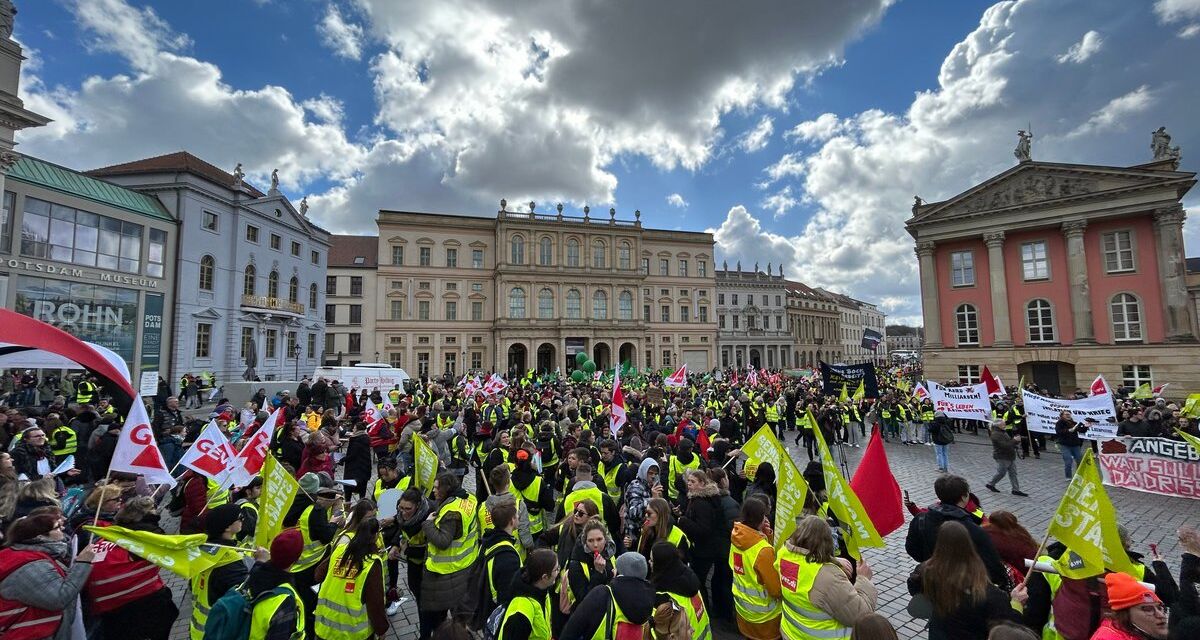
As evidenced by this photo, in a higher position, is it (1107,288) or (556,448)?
(1107,288)

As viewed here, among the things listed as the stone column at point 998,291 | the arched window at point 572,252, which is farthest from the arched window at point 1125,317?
the arched window at point 572,252

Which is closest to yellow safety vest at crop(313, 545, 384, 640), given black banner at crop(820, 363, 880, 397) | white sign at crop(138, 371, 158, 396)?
black banner at crop(820, 363, 880, 397)

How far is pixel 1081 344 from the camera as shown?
971 inches

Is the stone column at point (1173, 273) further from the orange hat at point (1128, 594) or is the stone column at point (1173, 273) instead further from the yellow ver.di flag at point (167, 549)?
the yellow ver.di flag at point (167, 549)

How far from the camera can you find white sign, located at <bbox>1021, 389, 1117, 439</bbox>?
1103 cm

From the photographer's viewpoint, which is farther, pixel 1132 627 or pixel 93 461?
pixel 93 461

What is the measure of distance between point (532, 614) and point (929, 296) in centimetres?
3288

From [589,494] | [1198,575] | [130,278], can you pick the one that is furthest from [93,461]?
[130,278]

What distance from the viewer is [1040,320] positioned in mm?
26250

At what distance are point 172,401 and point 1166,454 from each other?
64.9 ft

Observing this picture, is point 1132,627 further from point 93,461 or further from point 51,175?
point 51,175

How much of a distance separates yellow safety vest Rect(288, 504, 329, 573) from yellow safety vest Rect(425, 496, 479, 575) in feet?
3.31

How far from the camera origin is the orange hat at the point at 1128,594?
8.30ft

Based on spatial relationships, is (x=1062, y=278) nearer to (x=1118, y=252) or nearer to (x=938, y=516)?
(x=1118, y=252)
